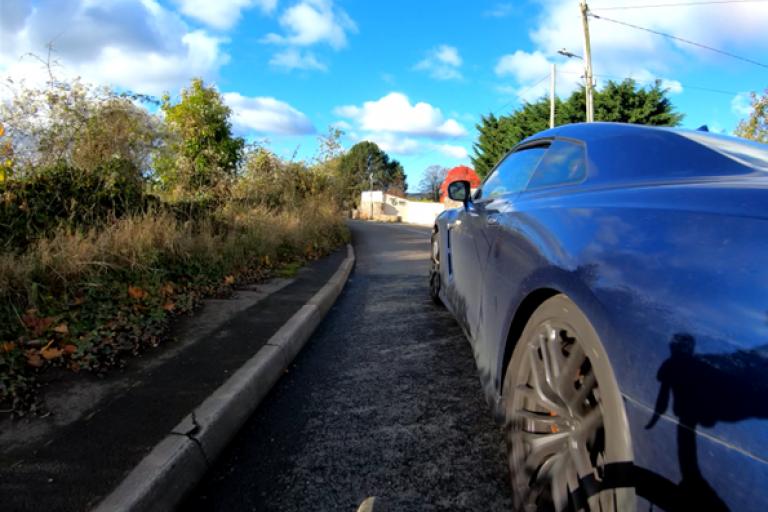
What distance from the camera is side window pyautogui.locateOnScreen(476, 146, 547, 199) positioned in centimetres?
276

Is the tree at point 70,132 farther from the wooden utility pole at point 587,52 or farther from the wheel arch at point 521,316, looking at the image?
the wooden utility pole at point 587,52

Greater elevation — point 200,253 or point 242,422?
point 200,253

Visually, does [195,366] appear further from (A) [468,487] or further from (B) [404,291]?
(B) [404,291]

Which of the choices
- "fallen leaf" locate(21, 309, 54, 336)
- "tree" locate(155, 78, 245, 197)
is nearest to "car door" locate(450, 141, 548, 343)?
"fallen leaf" locate(21, 309, 54, 336)

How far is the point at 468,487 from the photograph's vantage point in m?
2.18

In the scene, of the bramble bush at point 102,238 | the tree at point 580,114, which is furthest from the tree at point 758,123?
the bramble bush at point 102,238

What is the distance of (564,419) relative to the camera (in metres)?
1.56

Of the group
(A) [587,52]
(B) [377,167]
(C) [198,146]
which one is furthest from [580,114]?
(B) [377,167]

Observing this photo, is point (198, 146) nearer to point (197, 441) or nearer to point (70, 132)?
point (70, 132)

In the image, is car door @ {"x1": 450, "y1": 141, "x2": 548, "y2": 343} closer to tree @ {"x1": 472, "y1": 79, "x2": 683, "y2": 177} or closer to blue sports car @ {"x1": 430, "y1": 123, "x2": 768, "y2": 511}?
blue sports car @ {"x1": 430, "y1": 123, "x2": 768, "y2": 511}

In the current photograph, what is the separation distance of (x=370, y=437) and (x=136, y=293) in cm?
289

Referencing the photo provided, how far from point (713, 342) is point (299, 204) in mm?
12948

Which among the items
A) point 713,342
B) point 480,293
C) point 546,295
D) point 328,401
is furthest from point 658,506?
point 328,401

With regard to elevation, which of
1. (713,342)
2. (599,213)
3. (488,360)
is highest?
(599,213)
